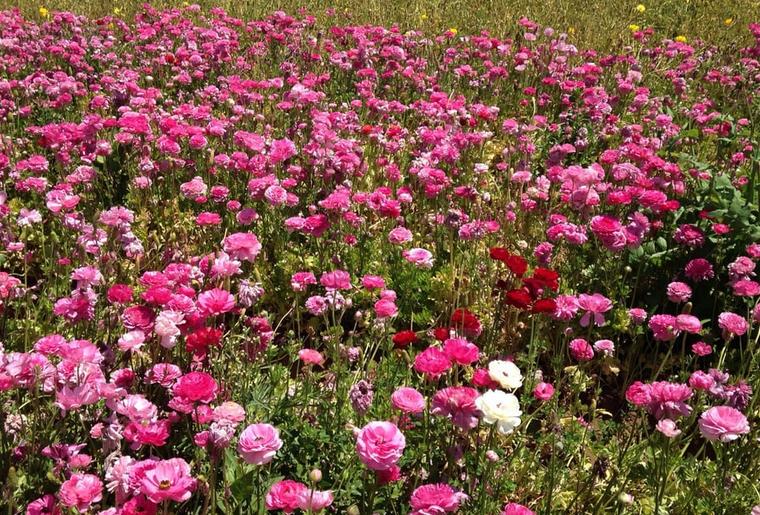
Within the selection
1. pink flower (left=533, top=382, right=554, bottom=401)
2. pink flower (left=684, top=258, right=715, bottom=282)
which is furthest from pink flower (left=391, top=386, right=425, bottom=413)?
pink flower (left=684, top=258, right=715, bottom=282)

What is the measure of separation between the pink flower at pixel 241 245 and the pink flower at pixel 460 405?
0.88 meters

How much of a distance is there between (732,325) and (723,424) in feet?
2.28

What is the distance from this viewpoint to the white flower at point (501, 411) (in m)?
1.55

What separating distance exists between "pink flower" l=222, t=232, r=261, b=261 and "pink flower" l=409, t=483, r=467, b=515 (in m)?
1.04

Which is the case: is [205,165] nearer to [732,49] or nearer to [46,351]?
[46,351]

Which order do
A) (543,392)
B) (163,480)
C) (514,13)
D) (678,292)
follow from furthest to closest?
(514,13) < (678,292) < (543,392) < (163,480)

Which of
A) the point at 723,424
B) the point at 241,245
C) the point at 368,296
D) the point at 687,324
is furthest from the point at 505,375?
the point at 368,296

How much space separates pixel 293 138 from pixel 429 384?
2444 millimetres

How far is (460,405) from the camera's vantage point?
1.64 m

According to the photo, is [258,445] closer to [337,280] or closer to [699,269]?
[337,280]

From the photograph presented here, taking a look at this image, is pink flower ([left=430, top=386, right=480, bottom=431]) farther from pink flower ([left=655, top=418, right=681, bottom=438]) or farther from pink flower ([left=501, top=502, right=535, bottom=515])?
pink flower ([left=655, top=418, right=681, bottom=438])

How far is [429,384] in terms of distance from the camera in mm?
2320

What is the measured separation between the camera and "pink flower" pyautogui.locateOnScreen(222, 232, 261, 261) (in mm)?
2207

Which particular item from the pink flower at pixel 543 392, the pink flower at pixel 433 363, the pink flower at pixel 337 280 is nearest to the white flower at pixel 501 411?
the pink flower at pixel 433 363
